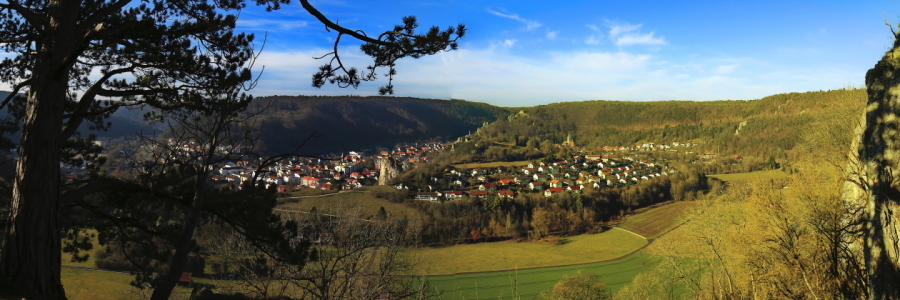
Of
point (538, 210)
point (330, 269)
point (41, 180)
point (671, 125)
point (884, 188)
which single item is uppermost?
point (671, 125)

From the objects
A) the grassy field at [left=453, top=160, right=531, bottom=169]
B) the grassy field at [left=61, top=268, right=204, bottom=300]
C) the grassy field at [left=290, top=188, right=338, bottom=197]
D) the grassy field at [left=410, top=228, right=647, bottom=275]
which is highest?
the grassy field at [left=453, top=160, right=531, bottom=169]

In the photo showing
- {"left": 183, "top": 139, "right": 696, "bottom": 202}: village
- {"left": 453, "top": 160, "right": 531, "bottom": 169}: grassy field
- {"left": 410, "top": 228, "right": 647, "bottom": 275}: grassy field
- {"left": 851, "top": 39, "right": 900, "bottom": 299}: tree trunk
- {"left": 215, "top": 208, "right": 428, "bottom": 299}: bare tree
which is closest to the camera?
{"left": 851, "top": 39, "right": 900, "bottom": 299}: tree trunk

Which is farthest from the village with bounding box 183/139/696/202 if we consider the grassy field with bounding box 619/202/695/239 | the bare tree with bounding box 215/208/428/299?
the bare tree with bounding box 215/208/428/299

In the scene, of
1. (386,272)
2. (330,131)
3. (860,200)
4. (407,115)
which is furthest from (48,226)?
(407,115)

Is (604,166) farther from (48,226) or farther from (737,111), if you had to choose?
(48,226)

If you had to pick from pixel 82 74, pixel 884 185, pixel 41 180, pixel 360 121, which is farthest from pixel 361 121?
pixel 884 185

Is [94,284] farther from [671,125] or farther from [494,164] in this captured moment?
[671,125]

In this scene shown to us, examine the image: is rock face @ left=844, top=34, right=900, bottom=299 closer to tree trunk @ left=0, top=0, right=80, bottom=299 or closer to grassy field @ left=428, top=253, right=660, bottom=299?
tree trunk @ left=0, top=0, right=80, bottom=299
